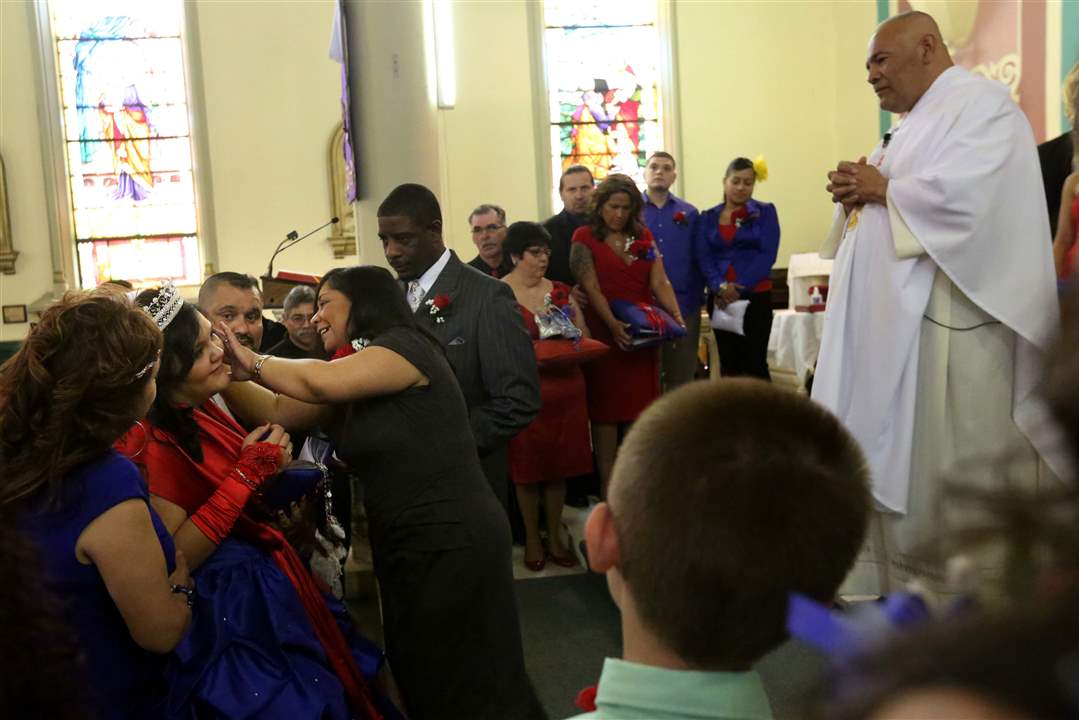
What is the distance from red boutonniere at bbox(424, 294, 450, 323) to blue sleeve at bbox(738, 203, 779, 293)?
12.1 ft

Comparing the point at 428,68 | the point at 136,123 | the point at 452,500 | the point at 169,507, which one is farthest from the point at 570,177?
the point at 136,123

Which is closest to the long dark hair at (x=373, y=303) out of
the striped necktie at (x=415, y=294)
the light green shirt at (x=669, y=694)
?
the striped necktie at (x=415, y=294)

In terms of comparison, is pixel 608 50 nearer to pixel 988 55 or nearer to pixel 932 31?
pixel 988 55

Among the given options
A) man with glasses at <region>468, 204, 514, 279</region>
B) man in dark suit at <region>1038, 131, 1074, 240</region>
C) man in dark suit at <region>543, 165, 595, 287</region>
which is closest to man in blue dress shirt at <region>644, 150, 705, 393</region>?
man in dark suit at <region>543, 165, 595, 287</region>

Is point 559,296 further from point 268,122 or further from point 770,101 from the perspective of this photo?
A: point 770,101

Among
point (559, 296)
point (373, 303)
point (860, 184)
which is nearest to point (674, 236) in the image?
point (559, 296)

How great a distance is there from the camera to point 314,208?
10719mm

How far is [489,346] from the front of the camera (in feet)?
10.7

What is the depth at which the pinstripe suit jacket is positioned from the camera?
10.6ft

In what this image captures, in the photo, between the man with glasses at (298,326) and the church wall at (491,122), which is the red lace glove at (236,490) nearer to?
the man with glasses at (298,326)

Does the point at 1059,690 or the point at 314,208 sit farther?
the point at 314,208

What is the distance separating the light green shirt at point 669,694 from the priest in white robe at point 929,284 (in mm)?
2494

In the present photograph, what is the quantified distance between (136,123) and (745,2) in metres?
6.64

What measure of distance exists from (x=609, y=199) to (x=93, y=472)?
3799 mm
